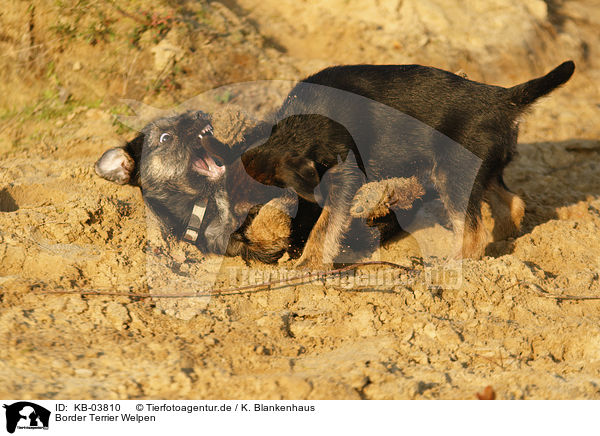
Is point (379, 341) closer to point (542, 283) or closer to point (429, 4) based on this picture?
point (542, 283)

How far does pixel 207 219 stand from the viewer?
441 cm

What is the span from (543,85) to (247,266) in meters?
2.59

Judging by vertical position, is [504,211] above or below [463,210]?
below

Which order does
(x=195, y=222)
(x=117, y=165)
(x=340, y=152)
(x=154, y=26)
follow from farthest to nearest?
1. (x=154, y=26)
2. (x=195, y=222)
3. (x=117, y=165)
4. (x=340, y=152)

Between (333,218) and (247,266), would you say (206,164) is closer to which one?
(247,266)

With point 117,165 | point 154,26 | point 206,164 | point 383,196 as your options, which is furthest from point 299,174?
point 154,26

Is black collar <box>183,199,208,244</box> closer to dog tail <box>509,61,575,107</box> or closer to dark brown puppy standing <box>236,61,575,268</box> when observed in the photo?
dark brown puppy standing <box>236,61,575,268</box>

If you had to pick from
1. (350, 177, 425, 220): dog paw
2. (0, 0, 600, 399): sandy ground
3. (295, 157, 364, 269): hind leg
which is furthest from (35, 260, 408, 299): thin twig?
(350, 177, 425, 220): dog paw

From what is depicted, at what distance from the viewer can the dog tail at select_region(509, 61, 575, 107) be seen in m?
3.78

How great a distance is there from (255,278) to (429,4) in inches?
221

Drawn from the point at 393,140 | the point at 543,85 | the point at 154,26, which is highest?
the point at 543,85
